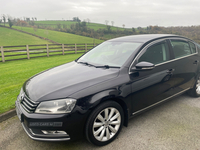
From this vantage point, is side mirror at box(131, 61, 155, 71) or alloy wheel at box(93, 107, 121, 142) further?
side mirror at box(131, 61, 155, 71)

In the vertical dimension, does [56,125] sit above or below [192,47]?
below

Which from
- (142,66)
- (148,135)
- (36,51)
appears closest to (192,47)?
(142,66)

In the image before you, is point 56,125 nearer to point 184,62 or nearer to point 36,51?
point 184,62

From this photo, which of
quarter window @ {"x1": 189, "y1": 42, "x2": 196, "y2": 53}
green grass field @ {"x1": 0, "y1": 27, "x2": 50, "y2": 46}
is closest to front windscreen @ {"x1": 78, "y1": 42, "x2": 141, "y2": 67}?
quarter window @ {"x1": 189, "y1": 42, "x2": 196, "y2": 53}

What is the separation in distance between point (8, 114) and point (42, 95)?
172 centimetres

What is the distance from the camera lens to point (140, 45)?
2955 mm

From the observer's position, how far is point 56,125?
2.02m

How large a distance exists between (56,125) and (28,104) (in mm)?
577

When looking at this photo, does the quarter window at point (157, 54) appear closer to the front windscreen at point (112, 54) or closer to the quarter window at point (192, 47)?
the front windscreen at point (112, 54)

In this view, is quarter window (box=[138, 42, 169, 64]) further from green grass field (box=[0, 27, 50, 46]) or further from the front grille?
green grass field (box=[0, 27, 50, 46])

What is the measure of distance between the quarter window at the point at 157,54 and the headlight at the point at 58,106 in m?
1.49

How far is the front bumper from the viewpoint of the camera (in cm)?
201

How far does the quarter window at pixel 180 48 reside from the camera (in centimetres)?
342

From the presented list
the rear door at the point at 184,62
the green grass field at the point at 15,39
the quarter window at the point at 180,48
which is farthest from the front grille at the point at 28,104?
the green grass field at the point at 15,39
